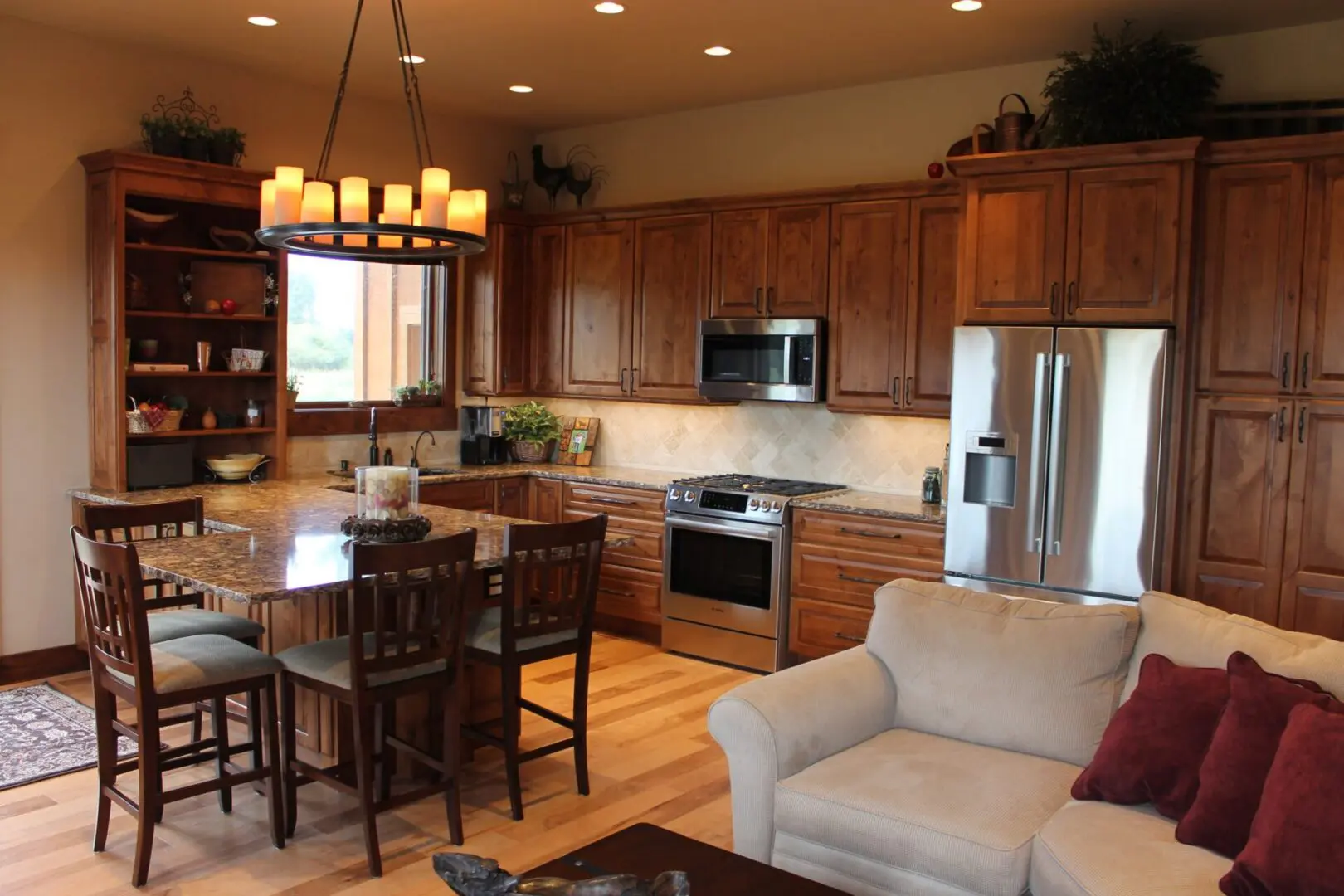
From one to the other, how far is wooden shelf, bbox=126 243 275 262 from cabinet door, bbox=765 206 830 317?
2.60 meters

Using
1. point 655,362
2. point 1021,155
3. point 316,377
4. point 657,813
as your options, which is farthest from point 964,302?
point 316,377

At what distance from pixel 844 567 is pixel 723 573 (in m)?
0.70

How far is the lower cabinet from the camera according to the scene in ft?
16.4

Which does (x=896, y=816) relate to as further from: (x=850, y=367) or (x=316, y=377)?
(x=316, y=377)

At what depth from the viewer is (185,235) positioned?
559cm

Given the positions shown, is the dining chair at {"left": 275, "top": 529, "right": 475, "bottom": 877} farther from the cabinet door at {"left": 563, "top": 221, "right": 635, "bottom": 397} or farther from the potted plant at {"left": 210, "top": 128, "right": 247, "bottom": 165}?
the cabinet door at {"left": 563, "top": 221, "right": 635, "bottom": 397}

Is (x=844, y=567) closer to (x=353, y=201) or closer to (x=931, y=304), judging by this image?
(x=931, y=304)

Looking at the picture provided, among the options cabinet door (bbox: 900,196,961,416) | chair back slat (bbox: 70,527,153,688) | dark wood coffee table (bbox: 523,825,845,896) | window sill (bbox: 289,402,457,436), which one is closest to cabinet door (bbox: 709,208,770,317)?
cabinet door (bbox: 900,196,961,416)

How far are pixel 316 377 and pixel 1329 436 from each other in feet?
16.5

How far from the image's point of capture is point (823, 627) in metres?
5.31

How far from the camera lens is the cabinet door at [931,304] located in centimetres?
516

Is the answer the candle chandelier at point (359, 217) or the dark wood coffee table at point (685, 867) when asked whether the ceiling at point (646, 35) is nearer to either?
the candle chandelier at point (359, 217)

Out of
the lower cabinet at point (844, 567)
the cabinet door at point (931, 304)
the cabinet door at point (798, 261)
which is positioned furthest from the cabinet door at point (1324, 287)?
the cabinet door at point (798, 261)

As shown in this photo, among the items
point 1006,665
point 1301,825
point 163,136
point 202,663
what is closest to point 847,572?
point 1006,665
